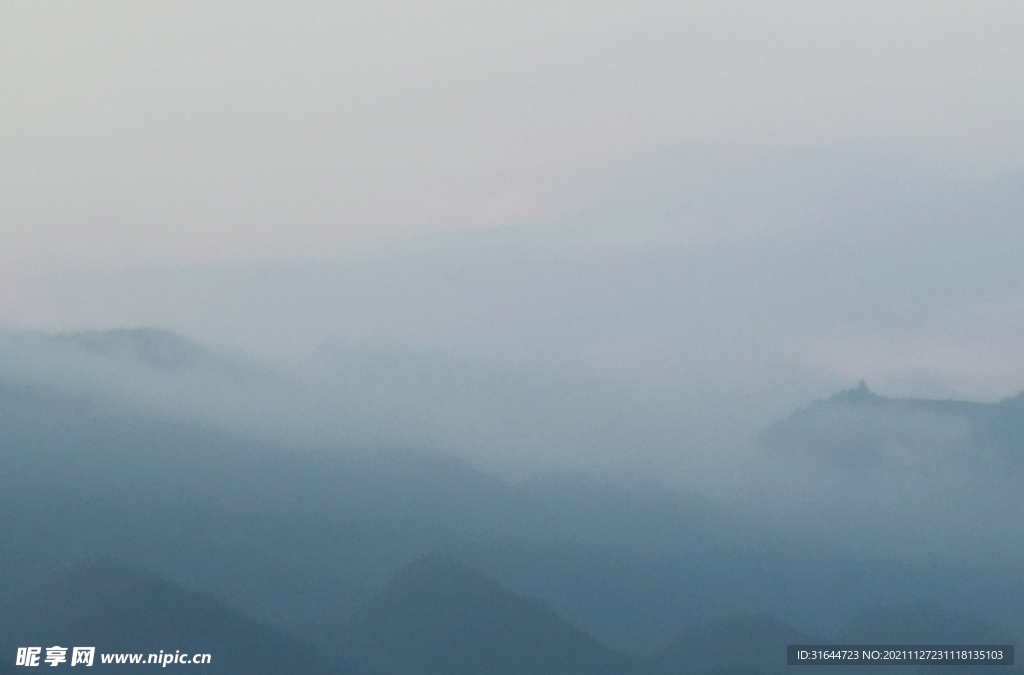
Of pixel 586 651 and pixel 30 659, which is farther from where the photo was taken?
pixel 586 651

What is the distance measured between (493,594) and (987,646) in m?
6.93

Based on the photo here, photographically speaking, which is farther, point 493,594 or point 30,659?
point 493,594

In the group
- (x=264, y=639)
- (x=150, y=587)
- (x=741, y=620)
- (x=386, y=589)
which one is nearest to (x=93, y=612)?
(x=150, y=587)

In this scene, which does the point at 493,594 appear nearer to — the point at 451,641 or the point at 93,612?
the point at 451,641

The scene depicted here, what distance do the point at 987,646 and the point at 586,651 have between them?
556 cm

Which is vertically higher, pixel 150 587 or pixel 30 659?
pixel 150 587

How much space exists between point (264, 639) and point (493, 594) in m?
3.32

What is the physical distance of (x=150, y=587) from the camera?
15727mm

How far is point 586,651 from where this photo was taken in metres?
15.9

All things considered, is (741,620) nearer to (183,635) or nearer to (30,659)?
(183,635)

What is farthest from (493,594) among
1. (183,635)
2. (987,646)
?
(987,646)

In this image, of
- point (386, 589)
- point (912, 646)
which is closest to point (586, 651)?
point (386, 589)

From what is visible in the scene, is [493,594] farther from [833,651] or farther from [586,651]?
[833,651]

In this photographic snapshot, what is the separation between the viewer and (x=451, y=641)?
A: 16.3 meters
